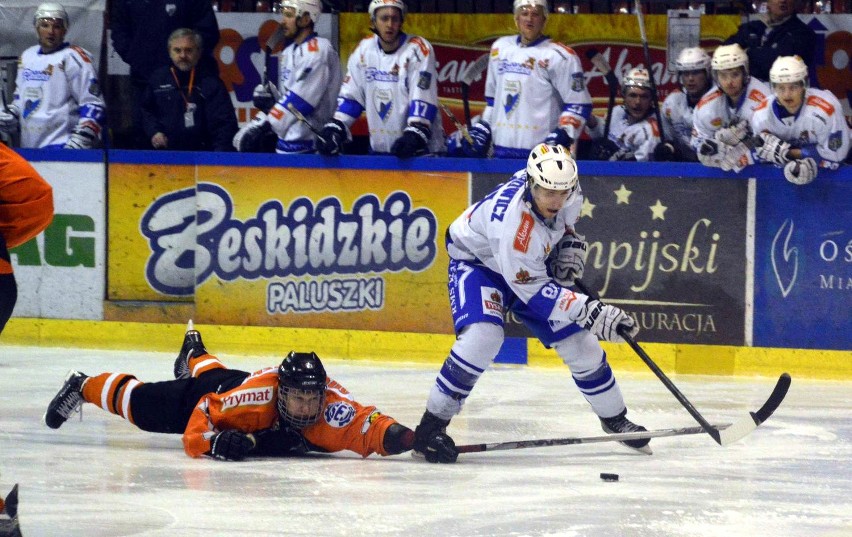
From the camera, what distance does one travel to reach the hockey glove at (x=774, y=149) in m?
7.96

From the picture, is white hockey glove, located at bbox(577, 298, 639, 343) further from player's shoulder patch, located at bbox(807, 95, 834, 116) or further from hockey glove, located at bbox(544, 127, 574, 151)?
player's shoulder patch, located at bbox(807, 95, 834, 116)

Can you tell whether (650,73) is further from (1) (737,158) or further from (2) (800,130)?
(2) (800,130)

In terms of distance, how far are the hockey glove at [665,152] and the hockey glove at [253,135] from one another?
2.35 metres

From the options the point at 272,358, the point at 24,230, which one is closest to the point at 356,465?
the point at 24,230

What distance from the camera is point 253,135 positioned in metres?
8.95

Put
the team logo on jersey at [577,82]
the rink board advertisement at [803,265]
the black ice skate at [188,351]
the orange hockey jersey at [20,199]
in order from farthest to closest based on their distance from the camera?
the team logo on jersey at [577,82]
the rink board advertisement at [803,265]
the black ice skate at [188,351]
the orange hockey jersey at [20,199]

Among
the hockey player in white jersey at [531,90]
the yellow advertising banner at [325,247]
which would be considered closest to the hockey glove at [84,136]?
the yellow advertising banner at [325,247]

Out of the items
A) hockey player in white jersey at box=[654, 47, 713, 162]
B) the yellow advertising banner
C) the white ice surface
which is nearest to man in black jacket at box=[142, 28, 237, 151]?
the yellow advertising banner

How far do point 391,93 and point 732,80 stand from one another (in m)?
1.98

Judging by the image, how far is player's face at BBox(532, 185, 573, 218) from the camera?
5.86 meters

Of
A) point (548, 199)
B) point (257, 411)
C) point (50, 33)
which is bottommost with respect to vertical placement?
point (257, 411)

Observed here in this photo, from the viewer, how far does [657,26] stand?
30.8 feet

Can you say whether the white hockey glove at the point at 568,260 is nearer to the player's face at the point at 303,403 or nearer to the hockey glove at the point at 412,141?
the player's face at the point at 303,403

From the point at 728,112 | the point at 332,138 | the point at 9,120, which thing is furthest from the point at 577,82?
the point at 9,120
